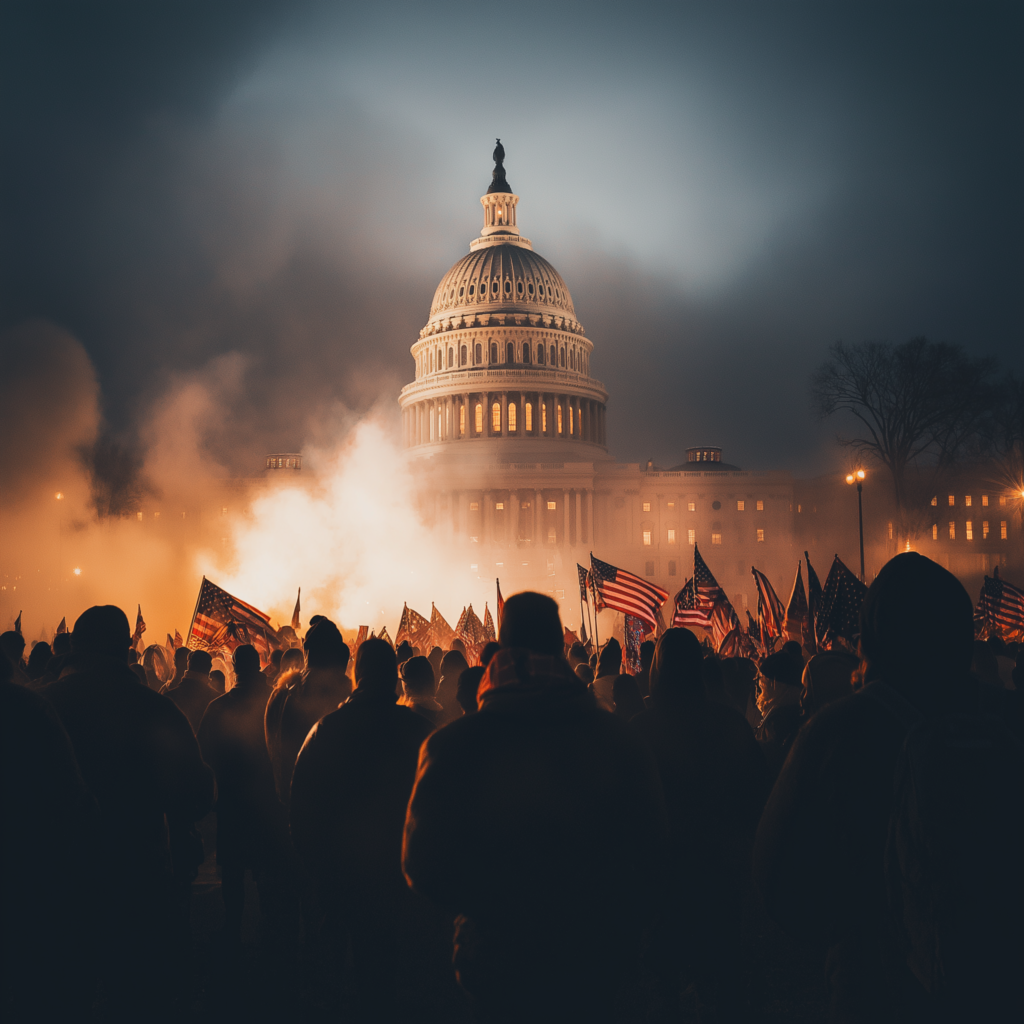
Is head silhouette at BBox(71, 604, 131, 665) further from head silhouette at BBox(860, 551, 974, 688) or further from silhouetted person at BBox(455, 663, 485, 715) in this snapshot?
head silhouette at BBox(860, 551, 974, 688)

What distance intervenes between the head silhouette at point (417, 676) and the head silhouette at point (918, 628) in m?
4.76

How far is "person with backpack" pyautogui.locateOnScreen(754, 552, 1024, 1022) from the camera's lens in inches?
95.2

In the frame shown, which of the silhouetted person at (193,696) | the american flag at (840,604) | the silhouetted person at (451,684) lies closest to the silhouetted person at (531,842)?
the silhouetted person at (451,684)

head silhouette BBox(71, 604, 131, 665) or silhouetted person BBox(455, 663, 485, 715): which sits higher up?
Answer: head silhouette BBox(71, 604, 131, 665)

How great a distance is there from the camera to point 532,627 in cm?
317

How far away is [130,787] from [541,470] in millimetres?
68469

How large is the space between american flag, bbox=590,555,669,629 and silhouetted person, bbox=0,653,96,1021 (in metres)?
17.3

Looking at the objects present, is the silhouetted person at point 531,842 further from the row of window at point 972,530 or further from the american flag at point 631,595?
the row of window at point 972,530

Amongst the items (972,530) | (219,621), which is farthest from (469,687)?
(972,530)

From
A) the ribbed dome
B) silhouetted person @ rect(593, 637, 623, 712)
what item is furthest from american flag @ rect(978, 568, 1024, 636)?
the ribbed dome

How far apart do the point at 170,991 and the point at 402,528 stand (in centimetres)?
6009

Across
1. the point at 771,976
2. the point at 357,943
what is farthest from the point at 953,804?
the point at 771,976

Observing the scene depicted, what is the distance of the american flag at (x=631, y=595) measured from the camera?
20.7m

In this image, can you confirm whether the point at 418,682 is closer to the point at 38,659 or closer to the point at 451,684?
the point at 451,684
